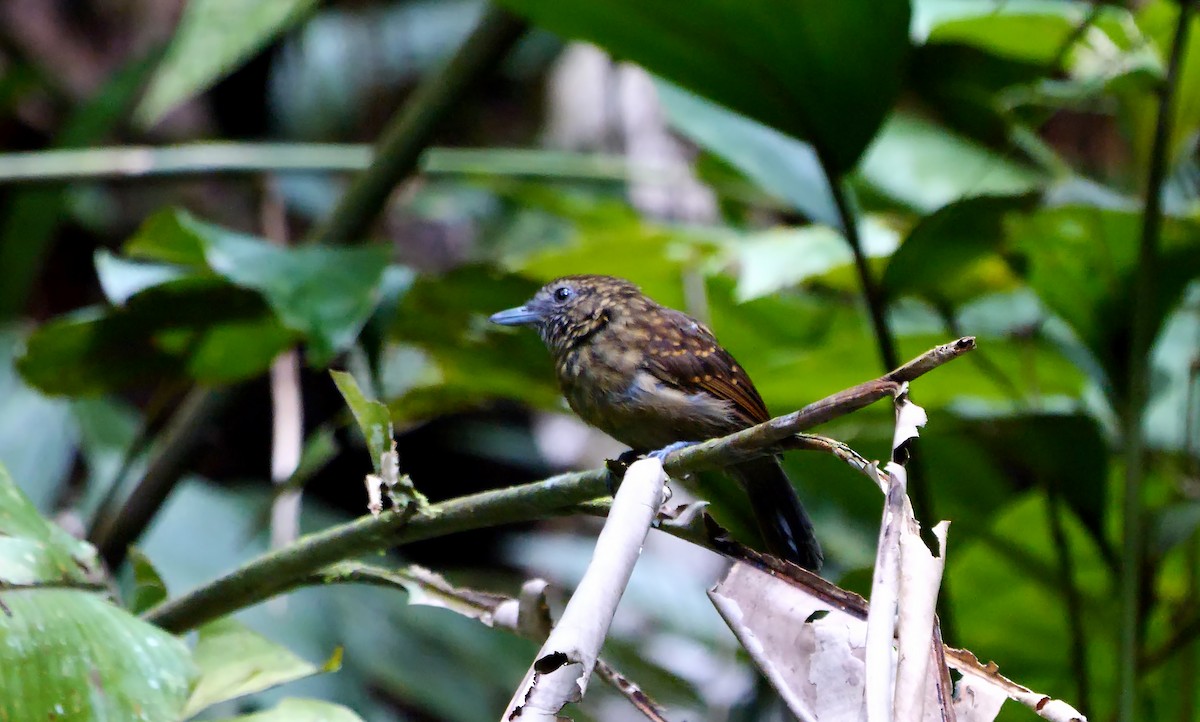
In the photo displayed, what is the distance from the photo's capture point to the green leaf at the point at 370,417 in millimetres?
1060

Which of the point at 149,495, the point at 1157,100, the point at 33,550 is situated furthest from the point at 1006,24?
the point at 33,550

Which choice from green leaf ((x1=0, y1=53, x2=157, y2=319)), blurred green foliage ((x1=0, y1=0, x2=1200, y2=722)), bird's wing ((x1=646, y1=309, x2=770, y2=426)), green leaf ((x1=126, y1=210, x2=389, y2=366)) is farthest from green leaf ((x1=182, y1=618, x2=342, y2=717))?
green leaf ((x1=0, y1=53, x2=157, y2=319))

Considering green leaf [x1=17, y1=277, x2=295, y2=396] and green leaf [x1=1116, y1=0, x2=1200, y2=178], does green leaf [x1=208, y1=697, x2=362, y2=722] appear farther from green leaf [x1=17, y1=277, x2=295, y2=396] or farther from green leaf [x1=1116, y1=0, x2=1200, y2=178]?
green leaf [x1=1116, y1=0, x2=1200, y2=178]

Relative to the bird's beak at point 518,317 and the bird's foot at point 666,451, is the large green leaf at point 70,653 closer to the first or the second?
the bird's foot at point 666,451

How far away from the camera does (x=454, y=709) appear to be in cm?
277

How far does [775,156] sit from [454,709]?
5.17 feet

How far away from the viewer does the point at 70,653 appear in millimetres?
1072

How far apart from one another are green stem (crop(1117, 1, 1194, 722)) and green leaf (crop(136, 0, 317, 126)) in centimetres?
140

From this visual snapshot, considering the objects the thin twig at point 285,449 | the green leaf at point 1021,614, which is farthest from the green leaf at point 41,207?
the green leaf at point 1021,614

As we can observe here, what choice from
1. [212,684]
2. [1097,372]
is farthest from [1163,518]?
[212,684]

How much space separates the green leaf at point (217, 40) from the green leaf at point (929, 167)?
150 cm

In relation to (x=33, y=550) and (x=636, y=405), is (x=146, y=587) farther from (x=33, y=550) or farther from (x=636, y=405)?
(x=636, y=405)

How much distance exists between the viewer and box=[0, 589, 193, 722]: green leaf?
1029 millimetres

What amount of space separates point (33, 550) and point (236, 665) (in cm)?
27
